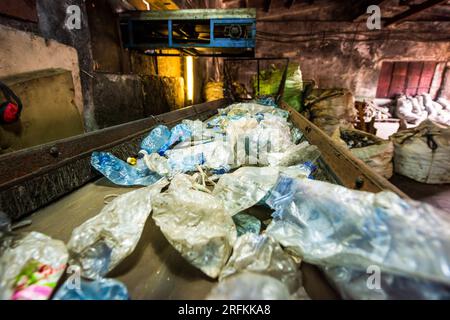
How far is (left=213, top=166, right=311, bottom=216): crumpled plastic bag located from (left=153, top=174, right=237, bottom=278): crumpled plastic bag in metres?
0.10

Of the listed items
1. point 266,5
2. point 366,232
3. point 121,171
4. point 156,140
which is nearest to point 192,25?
point 156,140

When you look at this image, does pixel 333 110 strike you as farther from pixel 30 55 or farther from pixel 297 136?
pixel 30 55

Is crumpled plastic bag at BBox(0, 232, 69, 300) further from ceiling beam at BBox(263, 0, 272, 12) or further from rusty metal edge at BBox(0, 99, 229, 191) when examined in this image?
ceiling beam at BBox(263, 0, 272, 12)

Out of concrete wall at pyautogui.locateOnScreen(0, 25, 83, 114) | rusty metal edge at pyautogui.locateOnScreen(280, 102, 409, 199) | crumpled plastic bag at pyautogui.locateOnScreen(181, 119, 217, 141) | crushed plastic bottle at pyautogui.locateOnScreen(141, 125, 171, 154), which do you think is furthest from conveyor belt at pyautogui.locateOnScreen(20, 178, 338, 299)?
concrete wall at pyautogui.locateOnScreen(0, 25, 83, 114)

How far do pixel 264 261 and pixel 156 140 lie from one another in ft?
4.56

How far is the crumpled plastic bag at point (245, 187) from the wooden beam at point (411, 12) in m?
9.18

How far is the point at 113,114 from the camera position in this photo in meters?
2.98

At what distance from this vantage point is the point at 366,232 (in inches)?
21.5

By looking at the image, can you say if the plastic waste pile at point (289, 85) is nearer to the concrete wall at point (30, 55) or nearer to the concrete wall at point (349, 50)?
the concrete wall at point (30, 55)

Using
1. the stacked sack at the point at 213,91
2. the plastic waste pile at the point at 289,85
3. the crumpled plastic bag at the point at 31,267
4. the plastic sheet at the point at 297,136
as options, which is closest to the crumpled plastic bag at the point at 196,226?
the crumpled plastic bag at the point at 31,267

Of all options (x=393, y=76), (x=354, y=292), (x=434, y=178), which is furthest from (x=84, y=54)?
(x=393, y=76)

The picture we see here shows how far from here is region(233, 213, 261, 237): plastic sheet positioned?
0.82 metres
